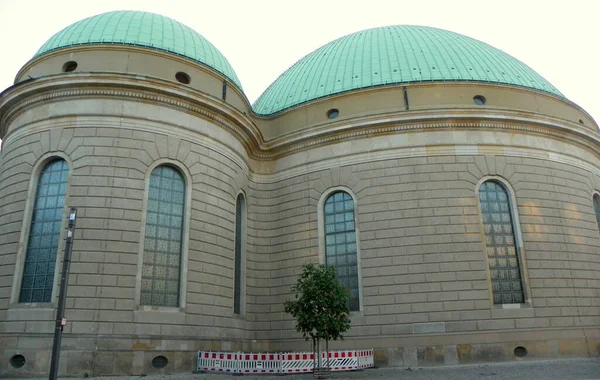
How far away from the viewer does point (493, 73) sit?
80.8 ft

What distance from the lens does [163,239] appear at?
1920 centimetres

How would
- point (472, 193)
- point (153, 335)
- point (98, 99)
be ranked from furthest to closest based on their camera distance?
point (472, 193)
point (98, 99)
point (153, 335)

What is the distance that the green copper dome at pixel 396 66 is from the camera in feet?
80.1

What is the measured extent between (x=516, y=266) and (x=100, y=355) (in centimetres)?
1642

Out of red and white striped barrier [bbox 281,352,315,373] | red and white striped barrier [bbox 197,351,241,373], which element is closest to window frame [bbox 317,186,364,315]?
red and white striped barrier [bbox 281,352,315,373]

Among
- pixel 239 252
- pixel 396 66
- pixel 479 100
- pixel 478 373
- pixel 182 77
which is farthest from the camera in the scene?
pixel 396 66

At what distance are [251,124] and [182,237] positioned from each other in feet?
21.8

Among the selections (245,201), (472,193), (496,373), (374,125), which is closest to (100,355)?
(245,201)

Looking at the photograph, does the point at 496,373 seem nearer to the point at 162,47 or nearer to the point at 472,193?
the point at 472,193

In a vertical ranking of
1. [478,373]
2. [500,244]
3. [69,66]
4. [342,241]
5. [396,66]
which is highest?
[396,66]

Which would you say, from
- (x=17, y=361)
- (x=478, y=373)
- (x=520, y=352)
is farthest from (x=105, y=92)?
(x=520, y=352)

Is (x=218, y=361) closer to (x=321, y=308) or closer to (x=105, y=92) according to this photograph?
(x=321, y=308)

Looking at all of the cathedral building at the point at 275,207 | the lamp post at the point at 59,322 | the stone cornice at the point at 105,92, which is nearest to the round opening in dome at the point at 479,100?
the cathedral building at the point at 275,207

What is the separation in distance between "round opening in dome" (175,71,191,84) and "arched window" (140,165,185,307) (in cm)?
450
